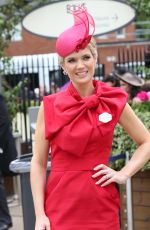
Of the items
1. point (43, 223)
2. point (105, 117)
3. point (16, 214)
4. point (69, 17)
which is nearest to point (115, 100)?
point (105, 117)

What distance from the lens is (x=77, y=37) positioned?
8.77ft

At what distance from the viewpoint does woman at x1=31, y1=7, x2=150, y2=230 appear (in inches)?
105

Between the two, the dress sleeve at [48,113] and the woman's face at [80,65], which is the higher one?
the woman's face at [80,65]

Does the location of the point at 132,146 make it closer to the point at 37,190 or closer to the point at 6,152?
the point at 37,190

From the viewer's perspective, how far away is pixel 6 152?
620 centimetres

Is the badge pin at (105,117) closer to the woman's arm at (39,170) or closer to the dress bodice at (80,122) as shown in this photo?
the dress bodice at (80,122)

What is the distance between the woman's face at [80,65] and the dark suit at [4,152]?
11.2ft

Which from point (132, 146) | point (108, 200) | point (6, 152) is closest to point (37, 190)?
point (108, 200)

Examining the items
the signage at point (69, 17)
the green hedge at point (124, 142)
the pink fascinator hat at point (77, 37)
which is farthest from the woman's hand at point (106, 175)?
the signage at point (69, 17)

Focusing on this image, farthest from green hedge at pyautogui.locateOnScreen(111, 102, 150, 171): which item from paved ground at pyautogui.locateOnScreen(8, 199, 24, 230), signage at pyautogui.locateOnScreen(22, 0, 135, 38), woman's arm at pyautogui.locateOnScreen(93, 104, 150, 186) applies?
signage at pyautogui.locateOnScreen(22, 0, 135, 38)

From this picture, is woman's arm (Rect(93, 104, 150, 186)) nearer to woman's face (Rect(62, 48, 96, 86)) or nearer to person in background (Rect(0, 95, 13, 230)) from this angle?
woman's face (Rect(62, 48, 96, 86))

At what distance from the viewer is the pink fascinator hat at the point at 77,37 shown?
2670 mm

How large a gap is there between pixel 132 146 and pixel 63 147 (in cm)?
182

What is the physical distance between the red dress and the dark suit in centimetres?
328
